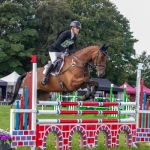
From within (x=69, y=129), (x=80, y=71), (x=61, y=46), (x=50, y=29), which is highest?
(x=50, y=29)

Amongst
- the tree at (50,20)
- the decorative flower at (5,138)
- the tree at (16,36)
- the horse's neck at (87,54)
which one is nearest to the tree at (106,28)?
the tree at (50,20)

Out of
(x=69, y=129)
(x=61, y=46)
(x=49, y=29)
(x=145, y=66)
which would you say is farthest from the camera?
(x=145, y=66)

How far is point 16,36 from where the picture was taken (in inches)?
1342

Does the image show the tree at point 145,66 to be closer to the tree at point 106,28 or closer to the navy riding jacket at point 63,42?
the tree at point 106,28

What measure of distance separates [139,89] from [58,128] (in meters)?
1.90

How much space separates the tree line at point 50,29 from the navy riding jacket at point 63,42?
23.0m

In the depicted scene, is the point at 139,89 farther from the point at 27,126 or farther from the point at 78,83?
the point at 27,126

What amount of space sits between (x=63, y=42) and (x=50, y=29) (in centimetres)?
2767

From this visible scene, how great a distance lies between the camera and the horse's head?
8039 millimetres

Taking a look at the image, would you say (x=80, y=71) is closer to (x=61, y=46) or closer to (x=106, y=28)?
(x=61, y=46)

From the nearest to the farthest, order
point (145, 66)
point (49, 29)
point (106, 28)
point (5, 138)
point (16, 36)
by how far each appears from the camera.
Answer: point (5, 138)
point (16, 36)
point (49, 29)
point (106, 28)
point (145, 66)

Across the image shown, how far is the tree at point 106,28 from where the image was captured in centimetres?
3753

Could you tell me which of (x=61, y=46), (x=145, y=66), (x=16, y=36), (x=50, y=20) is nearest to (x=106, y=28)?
(x=50, y=20)

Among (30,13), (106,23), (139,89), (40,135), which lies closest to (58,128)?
(40,135)
